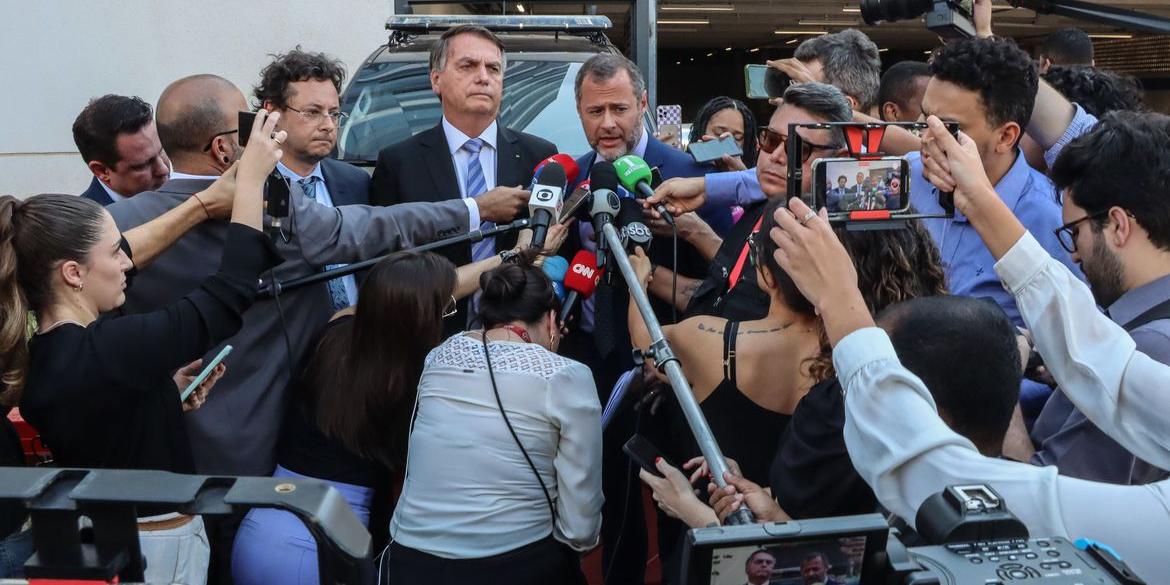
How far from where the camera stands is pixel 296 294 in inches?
123

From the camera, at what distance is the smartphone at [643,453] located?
2.62 metres

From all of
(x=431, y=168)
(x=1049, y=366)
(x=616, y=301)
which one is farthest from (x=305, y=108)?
(x=1049, y=366)

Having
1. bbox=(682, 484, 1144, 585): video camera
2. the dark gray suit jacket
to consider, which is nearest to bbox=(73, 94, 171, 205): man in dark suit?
the dark gray suit jacket

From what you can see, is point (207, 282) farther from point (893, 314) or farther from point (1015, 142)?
point (1015, 142)

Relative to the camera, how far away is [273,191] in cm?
282

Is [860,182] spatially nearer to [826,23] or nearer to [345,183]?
[345,183]

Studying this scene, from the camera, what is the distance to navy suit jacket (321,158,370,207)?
3.94m

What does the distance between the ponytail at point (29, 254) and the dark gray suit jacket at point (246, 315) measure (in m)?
0.46

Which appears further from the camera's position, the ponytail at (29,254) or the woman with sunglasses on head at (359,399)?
the woman with sunglasses on head at (359,399)

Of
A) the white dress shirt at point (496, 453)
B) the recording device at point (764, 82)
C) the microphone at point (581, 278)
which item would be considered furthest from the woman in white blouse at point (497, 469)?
the recording device at point (764, 82)

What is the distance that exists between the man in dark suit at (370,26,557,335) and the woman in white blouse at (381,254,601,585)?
4.19ft

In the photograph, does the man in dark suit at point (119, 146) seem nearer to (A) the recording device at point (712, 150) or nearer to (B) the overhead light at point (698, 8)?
(A) the recording device at point (712, 150)

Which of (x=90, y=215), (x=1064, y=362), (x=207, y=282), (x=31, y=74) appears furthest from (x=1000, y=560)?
(x=31, y=74)

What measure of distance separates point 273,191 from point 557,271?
2.84 feet
